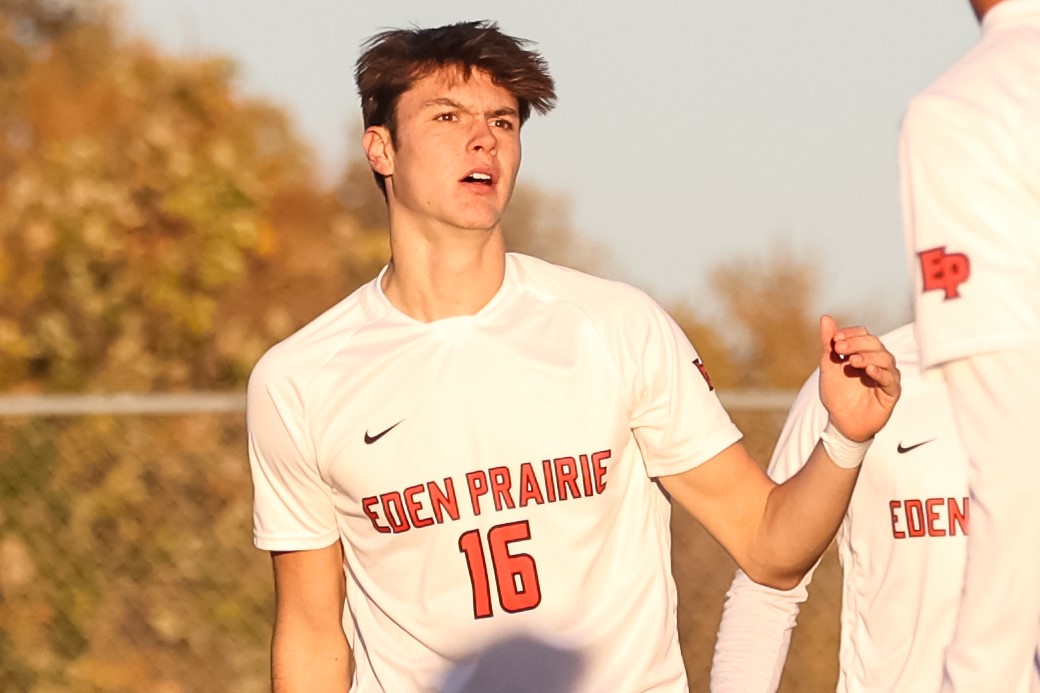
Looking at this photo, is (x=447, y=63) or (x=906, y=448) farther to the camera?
(x=906, y=448)

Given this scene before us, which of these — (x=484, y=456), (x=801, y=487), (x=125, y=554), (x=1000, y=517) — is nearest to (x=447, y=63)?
(x=484, y=456)

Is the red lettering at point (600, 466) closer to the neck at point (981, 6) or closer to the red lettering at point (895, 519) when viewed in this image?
the red lettering at point (895, 519)

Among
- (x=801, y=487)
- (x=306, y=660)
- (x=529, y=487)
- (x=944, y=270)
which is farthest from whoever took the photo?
(x=306, y=660)

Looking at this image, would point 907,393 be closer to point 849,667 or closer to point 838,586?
point 849,667

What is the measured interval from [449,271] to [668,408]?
0.68 m

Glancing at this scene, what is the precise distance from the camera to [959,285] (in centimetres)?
349

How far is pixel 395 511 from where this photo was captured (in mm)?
5039

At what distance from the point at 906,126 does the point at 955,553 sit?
2.24m

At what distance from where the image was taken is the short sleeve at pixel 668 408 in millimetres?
4996

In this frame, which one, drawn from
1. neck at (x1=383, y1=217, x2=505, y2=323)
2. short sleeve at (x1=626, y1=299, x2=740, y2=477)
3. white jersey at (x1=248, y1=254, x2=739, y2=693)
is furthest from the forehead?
short sleeve at (x1=626, y1=299, x2=740, y2=477)

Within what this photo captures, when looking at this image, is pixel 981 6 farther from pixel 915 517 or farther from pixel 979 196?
pixel 915 517

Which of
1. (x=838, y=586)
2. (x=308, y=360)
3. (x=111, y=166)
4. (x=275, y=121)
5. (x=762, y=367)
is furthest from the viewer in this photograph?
(x=275, y=121)

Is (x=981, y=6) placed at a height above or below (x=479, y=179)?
above

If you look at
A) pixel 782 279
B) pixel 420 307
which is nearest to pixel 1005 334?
pixel 420 307
